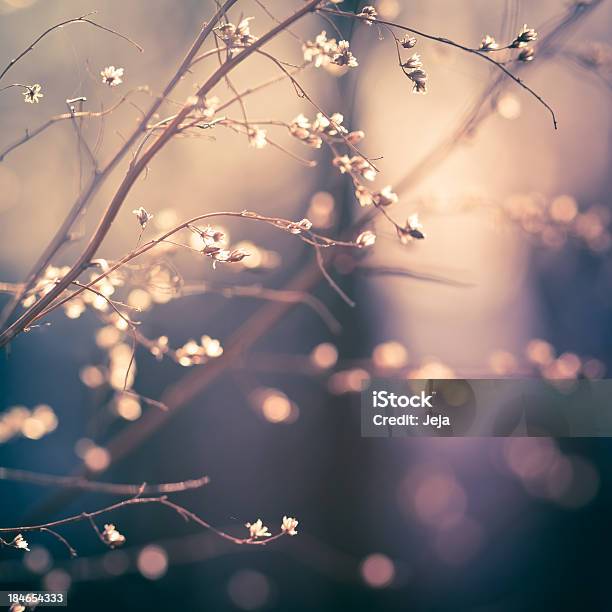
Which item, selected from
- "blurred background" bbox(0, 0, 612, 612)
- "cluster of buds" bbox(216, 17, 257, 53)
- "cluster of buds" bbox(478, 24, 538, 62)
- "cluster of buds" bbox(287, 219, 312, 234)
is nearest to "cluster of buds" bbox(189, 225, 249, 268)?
"cluster of buds" bbox(287, 219, 312, 234)

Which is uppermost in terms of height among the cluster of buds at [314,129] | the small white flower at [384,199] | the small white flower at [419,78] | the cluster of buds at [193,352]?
the small white flower at [419,78]

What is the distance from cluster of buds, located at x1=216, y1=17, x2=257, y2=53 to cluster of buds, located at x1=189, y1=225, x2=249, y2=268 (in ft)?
0.60

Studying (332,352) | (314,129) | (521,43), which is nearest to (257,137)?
(314,129)

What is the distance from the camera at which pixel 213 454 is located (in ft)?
6.91

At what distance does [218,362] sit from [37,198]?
1.14 meters

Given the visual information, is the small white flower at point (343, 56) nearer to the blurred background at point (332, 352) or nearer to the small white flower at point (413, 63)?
the small white flower at point (413, 63)

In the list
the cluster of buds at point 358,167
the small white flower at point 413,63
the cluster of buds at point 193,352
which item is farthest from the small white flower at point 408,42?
the cluster of buds at point 193,352

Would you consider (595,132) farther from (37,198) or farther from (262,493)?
(37,198)

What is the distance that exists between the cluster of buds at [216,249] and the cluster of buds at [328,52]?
0.20 m

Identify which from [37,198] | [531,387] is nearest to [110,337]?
[37,198]

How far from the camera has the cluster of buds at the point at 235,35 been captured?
54 centimetres

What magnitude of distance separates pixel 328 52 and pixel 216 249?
0.23 meters

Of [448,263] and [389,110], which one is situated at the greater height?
[389,110]

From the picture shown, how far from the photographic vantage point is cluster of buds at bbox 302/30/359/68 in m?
0.53
